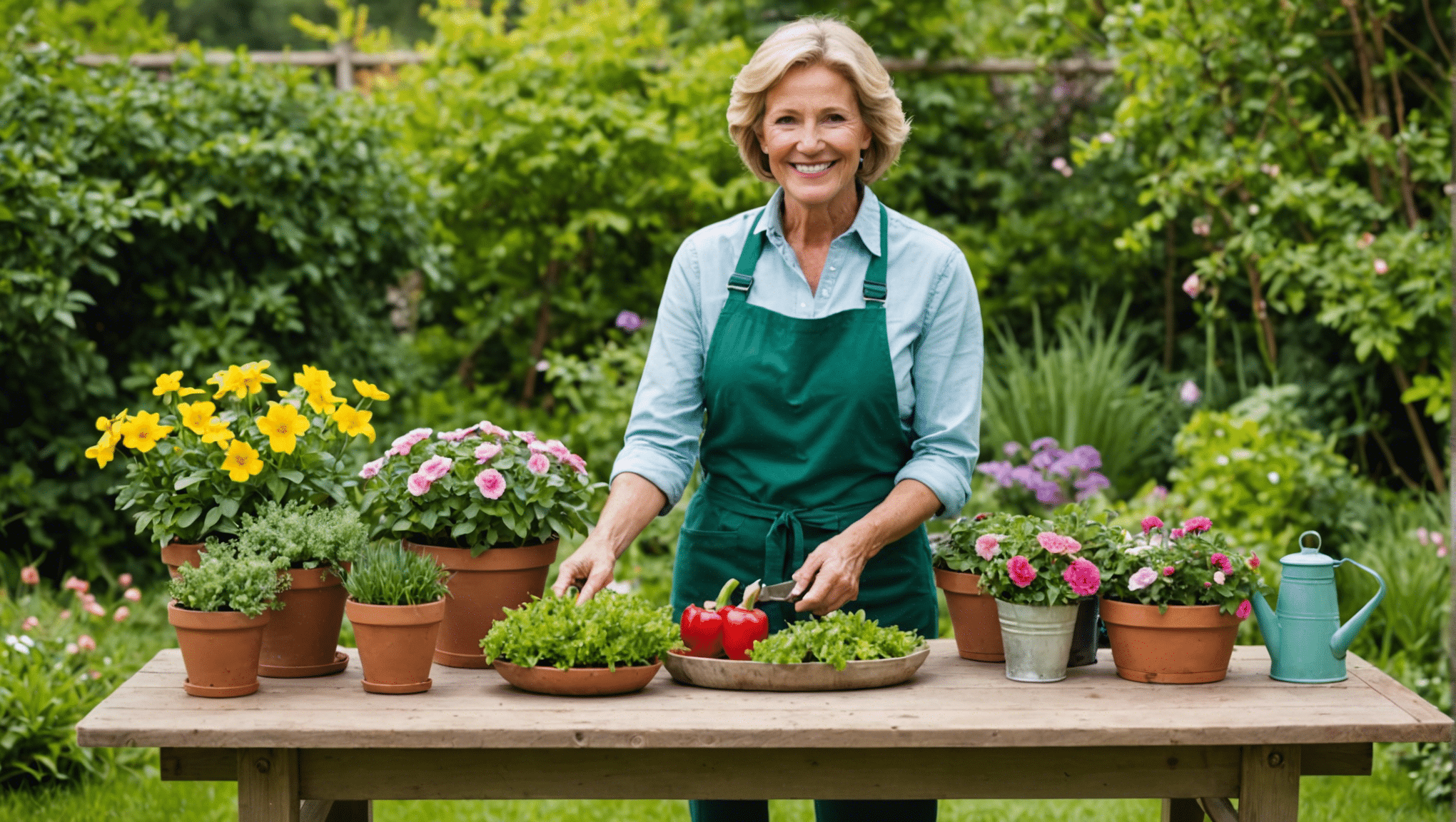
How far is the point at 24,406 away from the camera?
4.91 metres

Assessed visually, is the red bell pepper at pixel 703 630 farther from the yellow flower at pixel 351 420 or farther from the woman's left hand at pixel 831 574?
the yellow flower at pixel 351 420

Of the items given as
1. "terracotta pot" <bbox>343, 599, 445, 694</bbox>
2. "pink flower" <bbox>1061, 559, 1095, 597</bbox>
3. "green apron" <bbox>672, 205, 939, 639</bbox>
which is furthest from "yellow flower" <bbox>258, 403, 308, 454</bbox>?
"pink flower" <bbox>1061, 559, 1095, 597</bbox>

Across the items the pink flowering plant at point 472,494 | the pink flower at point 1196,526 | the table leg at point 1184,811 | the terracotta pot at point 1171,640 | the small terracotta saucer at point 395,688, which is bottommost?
the table leg at point 1184,811

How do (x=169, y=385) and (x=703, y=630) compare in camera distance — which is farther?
(x=169, y=385)

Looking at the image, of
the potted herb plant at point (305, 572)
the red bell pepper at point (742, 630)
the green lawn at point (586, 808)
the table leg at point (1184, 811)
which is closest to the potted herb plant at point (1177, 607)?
the red bell pepper at point (742, 630)

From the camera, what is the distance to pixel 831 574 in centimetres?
220

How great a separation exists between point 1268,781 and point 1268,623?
11.7 inches

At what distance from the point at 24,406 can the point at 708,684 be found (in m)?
3.79

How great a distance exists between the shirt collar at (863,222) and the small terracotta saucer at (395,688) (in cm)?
98

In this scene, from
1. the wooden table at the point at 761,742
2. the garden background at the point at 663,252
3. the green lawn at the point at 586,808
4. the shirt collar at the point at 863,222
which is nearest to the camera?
the wooden table at the point at 761,742

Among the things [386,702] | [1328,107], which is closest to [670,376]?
[386,702]

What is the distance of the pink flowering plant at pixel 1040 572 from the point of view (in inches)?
83.4

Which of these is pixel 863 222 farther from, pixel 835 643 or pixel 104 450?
pixel 104 450

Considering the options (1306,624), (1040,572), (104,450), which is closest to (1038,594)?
(1040,572)
